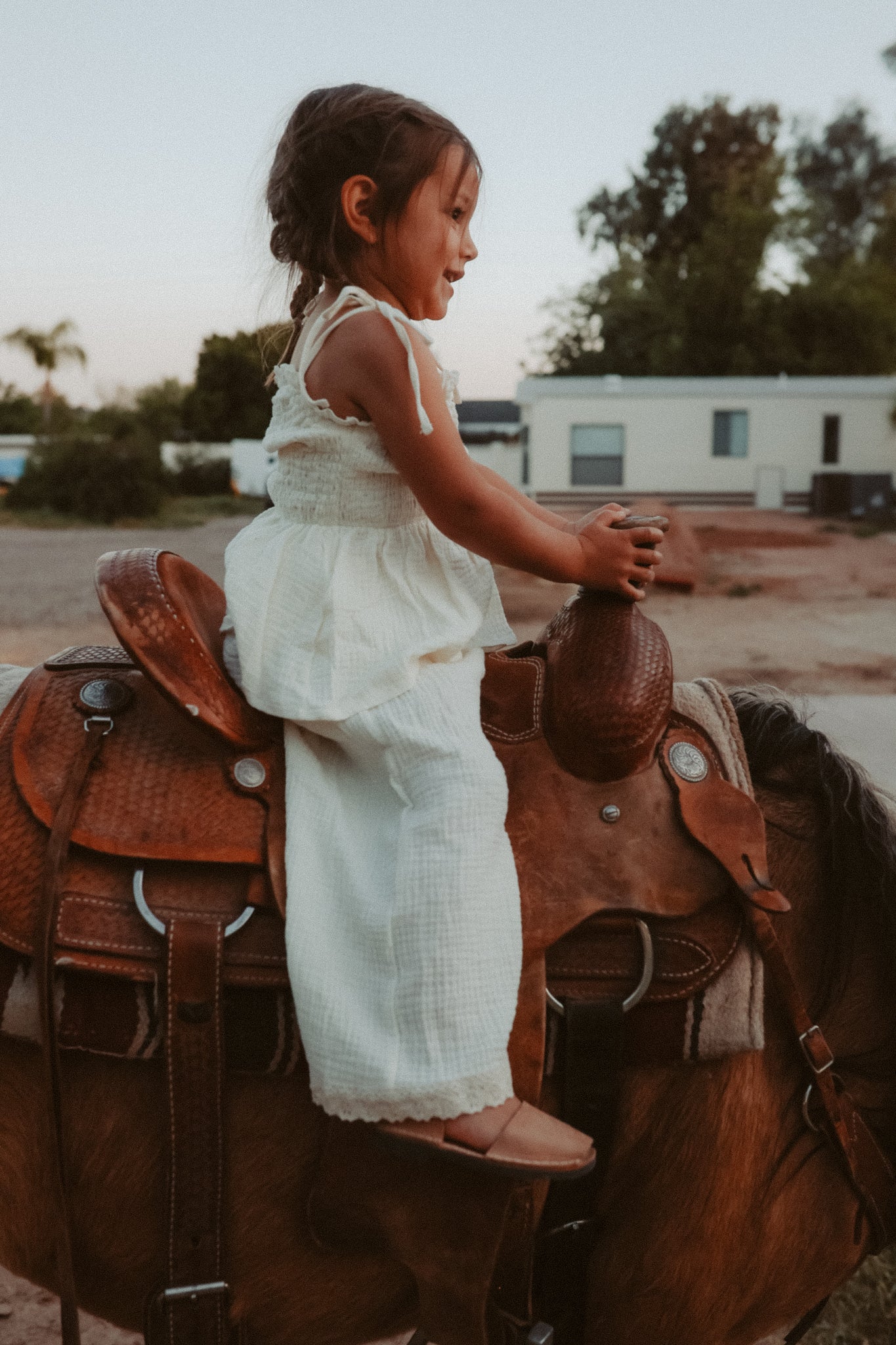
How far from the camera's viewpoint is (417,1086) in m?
1.24

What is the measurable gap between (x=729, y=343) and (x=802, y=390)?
11136mm

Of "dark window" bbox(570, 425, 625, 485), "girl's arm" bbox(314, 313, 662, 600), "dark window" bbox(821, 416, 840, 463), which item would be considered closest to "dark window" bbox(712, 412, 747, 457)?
"dark window" bbox(821, 416, 840, 463)

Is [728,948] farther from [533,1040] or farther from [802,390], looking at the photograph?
[802,390]

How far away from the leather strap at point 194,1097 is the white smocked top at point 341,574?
31 cm

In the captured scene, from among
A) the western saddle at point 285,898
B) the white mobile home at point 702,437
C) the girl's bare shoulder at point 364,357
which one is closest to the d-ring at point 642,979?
the western saddle at point 285,898

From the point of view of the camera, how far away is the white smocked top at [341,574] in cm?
140

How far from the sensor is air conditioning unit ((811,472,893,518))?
23.5 meters

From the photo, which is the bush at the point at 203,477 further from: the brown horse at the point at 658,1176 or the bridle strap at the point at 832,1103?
the bridle strap at the point at 832,1103

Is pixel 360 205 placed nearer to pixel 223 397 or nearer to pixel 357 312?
pixel 357 312

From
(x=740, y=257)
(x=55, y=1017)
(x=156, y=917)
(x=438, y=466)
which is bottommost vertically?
(x=55, y=1017)

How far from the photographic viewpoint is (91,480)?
26.4 meters

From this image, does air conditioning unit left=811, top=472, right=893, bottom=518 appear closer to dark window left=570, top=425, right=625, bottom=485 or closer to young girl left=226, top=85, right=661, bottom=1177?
dark window left=570, top=425, right=625, bottom=485

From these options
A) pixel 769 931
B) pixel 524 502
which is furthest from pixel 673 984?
pixel 524 502

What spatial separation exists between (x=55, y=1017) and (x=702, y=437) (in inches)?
973
